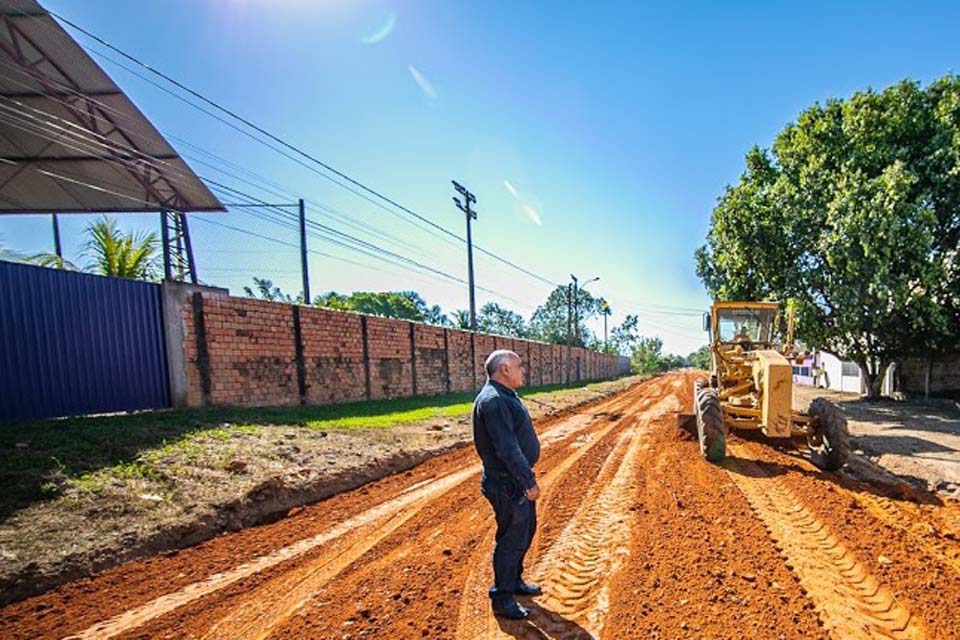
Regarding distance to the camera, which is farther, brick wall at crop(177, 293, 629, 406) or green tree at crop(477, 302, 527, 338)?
green tree at crop(477, 302, 527, 338)

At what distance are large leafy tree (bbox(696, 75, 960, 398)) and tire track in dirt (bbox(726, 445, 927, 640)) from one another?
946 cm

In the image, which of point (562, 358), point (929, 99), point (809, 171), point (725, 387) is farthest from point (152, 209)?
point (562, 358)

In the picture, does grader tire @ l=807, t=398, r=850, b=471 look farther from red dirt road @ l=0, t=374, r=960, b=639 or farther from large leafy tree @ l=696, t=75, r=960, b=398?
large leafy tree @ l=696, t=75, r=960, b=398

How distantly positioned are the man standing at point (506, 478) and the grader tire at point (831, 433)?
5778mm

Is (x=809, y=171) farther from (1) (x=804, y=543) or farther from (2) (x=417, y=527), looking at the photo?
(2) (x=417, y=527)

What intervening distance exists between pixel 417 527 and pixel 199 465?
3.00m

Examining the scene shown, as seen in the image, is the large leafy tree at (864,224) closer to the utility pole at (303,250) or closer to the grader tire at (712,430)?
the grader tire at (712,430)

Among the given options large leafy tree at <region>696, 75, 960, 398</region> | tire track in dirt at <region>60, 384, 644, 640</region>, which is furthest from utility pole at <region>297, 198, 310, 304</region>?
large leafy tree at <region>696, 75, 960, 398</region>

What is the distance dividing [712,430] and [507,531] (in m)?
4.89

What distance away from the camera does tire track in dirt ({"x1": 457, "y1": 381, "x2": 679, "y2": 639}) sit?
8.28ft

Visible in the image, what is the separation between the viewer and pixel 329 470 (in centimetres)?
585

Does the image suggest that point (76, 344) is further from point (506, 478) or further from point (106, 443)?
point (506, 478)

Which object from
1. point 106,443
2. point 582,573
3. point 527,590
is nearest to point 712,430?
point 582,573

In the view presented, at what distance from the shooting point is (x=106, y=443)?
5.00 meters
